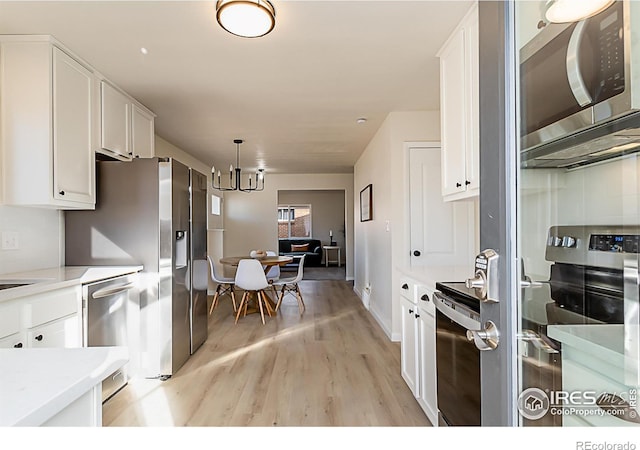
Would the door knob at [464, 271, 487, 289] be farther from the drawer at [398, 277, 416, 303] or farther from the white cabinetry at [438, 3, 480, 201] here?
the drawer at [398, 277, 416, 303]

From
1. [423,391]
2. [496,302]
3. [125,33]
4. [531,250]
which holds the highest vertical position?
[125,33]

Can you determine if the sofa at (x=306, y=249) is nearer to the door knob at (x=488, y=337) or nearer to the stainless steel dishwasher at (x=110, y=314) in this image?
the stainless steel dishwasher at (x=110, y=314)

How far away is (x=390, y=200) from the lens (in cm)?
386

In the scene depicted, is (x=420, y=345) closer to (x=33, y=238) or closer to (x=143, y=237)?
(x=143, y=237)

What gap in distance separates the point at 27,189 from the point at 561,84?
2755 mm

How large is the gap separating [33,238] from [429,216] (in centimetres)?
338

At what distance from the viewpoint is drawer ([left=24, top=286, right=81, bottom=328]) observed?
1.79 metres

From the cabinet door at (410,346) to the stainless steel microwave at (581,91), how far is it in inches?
60.1

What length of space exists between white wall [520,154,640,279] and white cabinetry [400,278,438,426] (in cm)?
117

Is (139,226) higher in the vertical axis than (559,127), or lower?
lower

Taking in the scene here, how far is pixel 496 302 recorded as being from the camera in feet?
2.67

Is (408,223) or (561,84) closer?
(561,84)
